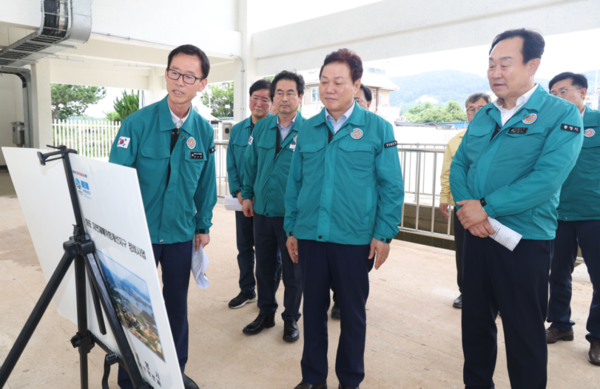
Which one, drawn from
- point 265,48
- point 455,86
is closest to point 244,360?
point 265,48

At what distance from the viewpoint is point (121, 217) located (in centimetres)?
113

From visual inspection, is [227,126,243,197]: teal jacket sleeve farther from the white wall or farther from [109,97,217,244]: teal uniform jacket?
the white wall

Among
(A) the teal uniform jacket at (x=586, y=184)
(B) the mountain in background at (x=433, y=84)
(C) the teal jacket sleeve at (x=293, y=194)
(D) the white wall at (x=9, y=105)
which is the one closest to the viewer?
(C) the teal jacket sleeve at (x=293, y=194)

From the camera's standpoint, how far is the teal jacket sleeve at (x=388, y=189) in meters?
1.99

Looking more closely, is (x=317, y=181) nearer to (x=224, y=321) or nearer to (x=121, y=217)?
(x=121, y=217)

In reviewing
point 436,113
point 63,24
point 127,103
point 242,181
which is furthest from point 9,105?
point 436,113

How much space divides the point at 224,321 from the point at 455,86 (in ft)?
415

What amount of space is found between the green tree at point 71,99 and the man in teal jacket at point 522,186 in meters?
36.5

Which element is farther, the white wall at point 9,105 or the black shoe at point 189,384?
the white wall at point 9,105

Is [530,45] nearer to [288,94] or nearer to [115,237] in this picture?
[288,94]

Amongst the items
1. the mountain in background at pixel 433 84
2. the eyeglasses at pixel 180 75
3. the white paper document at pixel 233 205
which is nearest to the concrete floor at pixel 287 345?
the white paper document at pixel 233 205

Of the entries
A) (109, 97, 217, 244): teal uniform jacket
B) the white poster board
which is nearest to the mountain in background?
(109, 97, 217, 244): teal uniform jacket

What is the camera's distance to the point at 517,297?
5.75ft

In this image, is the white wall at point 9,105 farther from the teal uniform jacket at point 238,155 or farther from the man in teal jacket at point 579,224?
the man in teal jacket at point 579,224
